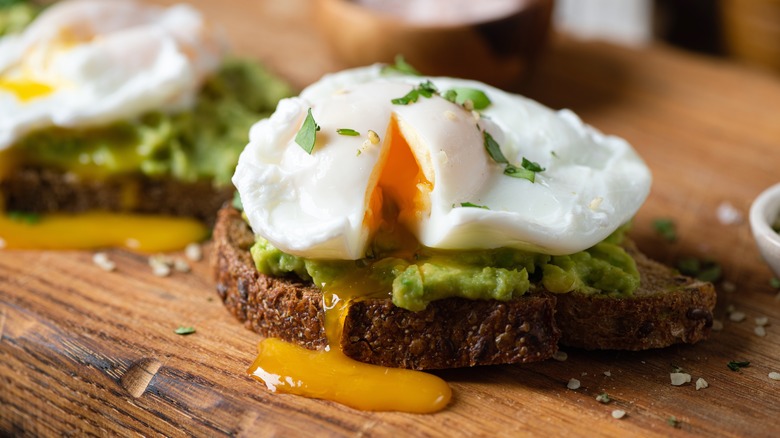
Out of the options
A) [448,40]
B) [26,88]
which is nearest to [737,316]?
[448,40]

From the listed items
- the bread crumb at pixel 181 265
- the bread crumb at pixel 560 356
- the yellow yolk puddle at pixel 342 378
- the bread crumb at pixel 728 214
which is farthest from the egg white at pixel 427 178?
the bread crumb at pixel 728 214

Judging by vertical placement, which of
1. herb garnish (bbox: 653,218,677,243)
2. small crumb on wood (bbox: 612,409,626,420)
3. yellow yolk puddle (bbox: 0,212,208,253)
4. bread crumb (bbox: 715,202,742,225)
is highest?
bread crumb (bbox: 715,202,742,225)

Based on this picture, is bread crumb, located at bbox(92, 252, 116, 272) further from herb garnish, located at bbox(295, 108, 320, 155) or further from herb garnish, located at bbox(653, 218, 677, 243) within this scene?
herb garnish, located at bbox(653, 218, 677, 243)

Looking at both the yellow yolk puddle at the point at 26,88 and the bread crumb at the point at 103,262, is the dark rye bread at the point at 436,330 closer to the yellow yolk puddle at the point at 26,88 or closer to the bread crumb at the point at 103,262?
the bread crumb at the point at 103,262

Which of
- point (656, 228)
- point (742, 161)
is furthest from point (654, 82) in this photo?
point (656, 228)

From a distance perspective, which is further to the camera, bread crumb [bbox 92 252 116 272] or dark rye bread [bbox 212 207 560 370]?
bread crumb [bbox 92 252 116 272]

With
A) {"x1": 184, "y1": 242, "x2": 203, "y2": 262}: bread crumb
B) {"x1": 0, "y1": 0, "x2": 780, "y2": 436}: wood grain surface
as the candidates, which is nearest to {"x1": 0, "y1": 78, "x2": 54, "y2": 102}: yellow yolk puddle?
{"x1": 0, "y1": 0, "x2": 780, "y2": 436}: wood grain surface
